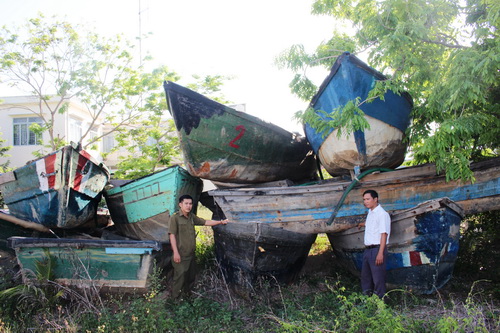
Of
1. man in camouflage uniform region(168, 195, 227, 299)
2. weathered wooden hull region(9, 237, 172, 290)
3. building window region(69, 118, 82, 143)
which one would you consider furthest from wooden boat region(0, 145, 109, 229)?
building window region(69, 118, 82, 143)

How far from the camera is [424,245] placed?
5.11m

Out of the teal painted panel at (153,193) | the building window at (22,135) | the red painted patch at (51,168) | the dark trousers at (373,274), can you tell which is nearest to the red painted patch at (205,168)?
the teal painted panel at (153,193)

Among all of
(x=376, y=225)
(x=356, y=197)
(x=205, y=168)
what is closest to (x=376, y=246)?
(x=376, y=225)

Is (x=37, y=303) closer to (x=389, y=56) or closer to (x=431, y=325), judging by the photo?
(x=431, y=325)

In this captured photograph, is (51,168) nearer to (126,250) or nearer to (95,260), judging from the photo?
(95,260)

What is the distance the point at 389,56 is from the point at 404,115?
113 centimetres

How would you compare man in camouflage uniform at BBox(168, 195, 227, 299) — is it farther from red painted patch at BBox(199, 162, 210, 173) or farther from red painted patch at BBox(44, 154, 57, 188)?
red painted patch at BBox(44, 154, 57, 188)

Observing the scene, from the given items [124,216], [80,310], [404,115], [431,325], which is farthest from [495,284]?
[124,216]

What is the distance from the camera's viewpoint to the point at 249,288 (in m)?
5.65

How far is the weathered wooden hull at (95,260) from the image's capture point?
5.39 metres

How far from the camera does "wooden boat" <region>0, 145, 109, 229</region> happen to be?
267 inches

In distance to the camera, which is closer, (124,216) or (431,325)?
(431,325)

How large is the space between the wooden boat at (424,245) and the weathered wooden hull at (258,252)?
133 centimetres

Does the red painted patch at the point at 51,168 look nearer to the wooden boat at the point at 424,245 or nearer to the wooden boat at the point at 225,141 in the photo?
the wooden boat at the point at 225,141
